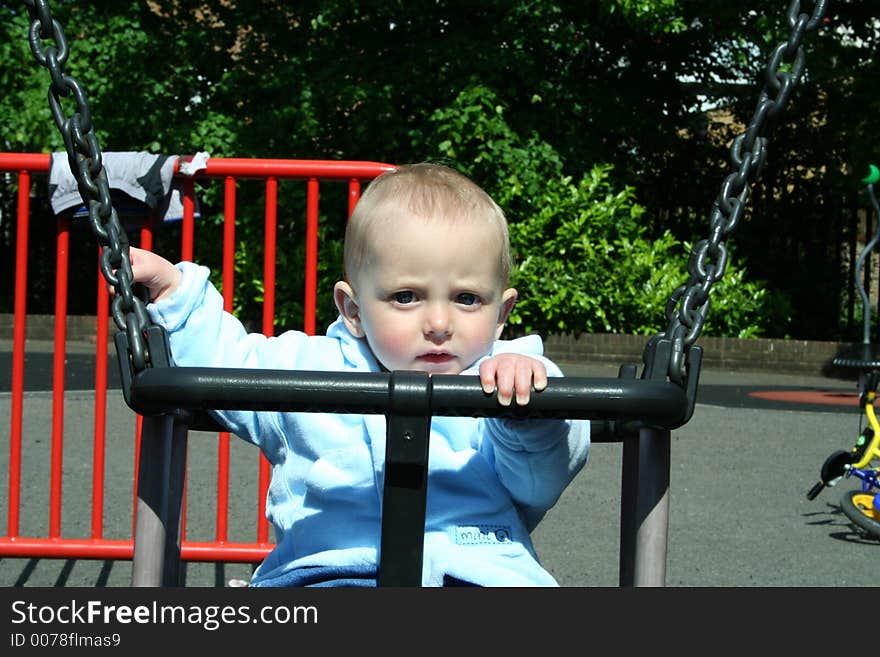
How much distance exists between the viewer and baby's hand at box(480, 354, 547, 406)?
1559 millimetres

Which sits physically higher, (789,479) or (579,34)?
(579,34)

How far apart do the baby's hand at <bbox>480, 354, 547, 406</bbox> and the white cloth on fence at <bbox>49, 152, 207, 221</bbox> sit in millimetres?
2219

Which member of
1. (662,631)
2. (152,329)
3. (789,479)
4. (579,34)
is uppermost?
(579,34)

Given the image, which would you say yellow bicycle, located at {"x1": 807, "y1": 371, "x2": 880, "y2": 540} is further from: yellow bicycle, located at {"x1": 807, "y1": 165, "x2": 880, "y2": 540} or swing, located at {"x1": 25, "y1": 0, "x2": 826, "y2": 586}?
swing, located at {"x1": 25, "y1": 0, "x2": 826, "y2": 586}

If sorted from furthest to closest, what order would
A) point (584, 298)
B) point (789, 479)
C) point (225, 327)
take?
point (584, 298) → point (789, 479) → point (225, 327)

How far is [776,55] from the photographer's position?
1821 millimetres

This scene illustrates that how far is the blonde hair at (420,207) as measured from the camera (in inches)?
78.3

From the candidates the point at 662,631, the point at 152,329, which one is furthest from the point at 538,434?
the point at 152,329

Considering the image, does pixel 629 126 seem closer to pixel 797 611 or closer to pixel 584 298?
pixel 584 298

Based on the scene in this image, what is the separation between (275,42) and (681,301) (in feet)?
37.5

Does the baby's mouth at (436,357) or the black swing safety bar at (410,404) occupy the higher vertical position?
the baby's mouth at (436,357)

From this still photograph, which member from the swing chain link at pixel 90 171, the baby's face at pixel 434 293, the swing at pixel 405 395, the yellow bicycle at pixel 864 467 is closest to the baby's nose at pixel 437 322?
the baby's face at pixel 434 293

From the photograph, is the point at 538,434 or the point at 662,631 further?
the point at 538,434

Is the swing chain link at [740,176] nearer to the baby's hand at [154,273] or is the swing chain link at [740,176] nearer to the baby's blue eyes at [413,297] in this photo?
the baby's blue eyes at [413,297]
